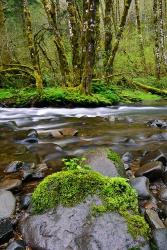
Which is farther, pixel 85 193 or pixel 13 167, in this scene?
pixel 13 167

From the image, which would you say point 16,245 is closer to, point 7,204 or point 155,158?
point 7,204

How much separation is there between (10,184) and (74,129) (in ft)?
11.7

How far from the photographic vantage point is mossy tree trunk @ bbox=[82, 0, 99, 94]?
36.3 ft

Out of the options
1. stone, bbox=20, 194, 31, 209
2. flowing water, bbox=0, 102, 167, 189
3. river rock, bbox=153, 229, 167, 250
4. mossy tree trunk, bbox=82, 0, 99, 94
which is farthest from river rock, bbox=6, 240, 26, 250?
mossy tree trunk, bbox=82, 0, 99, 94

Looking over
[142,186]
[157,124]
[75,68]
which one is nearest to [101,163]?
[142,186]

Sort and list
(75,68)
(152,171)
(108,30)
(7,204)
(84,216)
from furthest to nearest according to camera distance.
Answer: (108,30) < (75,68) < (152,171) < (7,204) < (84,216)

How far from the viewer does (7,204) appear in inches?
143

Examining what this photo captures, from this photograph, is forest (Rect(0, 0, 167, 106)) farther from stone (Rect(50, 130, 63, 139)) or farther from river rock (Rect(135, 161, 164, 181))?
river rock (Rect(135, 161, 164, 181))

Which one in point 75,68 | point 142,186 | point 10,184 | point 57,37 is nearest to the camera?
point 142,186

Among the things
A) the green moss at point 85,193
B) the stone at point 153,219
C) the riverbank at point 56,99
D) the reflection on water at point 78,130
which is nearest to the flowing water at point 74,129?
the reflection on water at point 78,130

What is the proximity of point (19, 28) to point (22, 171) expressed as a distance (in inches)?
927

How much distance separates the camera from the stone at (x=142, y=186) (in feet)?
12.6

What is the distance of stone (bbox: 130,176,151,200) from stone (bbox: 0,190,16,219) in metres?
1.32

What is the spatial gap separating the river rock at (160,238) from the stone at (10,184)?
1875 mm
